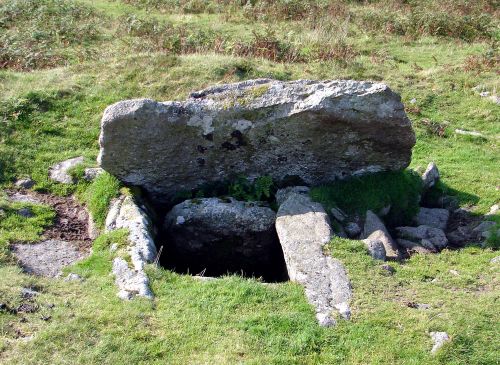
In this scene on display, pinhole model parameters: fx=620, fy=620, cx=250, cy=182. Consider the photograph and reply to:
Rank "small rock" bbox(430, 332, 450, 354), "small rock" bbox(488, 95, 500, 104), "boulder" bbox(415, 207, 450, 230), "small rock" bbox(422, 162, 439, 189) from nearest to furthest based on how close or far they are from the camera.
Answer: "small rock" bbox(430, 332, 450, 354), "boulder" bbox(415, 207, 450, 230), "small rock" bbox(422, 162, 439, 189), "small rock" bbox(488, 95, 500, 104)

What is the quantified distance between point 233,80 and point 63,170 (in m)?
6.33

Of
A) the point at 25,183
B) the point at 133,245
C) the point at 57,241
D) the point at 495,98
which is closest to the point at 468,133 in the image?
the point at 495,98

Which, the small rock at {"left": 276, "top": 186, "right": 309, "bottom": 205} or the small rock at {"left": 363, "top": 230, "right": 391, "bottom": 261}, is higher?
the small rock at {"left": 363, "top": 230, "right": 391, "bottom": 261}

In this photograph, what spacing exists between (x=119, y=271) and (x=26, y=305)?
61.1 inches

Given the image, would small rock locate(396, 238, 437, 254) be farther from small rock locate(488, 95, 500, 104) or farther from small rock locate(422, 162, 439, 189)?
small rock locate(488, 95, 500, 104)

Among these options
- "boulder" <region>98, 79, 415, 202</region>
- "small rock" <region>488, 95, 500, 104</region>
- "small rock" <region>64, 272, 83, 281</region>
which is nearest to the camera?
"small rock" <region>64, 272, 83, 281</region>

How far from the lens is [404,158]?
42.4 feet

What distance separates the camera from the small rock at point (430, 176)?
13.9m

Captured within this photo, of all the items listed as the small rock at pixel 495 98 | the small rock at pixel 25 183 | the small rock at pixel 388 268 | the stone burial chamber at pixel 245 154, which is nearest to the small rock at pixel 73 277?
the stone burial chamber at pixel 245 154

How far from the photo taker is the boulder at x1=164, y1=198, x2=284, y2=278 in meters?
11.8

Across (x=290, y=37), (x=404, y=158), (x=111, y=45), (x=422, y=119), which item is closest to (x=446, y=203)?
(x=404, y=158)

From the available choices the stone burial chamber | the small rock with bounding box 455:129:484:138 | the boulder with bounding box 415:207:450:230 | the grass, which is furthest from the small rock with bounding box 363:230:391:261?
the small rock with bounding box 455:129:484:138

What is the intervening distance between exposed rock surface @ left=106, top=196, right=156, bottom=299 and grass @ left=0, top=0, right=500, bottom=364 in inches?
8.4

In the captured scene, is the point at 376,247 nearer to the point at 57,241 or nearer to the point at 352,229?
the point at 352,229
